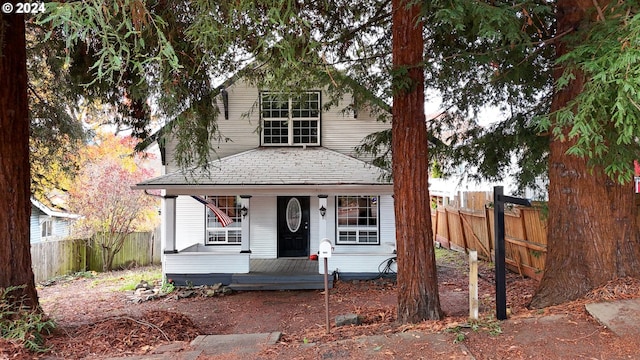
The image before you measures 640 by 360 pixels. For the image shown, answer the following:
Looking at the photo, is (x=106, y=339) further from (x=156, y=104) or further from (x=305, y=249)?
(x=305, y=249)

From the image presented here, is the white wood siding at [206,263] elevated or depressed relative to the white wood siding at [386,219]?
depressed

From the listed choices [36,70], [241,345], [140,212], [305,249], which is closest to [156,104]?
[241,345]

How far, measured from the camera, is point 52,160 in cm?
1044

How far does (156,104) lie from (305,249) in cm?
815

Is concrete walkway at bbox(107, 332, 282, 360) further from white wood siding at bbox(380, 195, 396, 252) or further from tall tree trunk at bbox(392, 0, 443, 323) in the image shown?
white wood siding at bbox(380, 195, 396, 252)

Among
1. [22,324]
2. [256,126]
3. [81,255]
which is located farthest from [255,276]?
[81,255]

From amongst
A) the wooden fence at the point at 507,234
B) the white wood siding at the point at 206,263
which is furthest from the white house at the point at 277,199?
the wooden fence at the point at 507,234

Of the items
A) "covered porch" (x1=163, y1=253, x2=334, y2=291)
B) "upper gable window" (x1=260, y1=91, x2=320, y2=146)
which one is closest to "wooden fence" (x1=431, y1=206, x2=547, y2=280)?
"covered porch" (x1=163, y1=253, x2=334, y2=291)

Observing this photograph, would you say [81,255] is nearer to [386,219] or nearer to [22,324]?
[386,219]

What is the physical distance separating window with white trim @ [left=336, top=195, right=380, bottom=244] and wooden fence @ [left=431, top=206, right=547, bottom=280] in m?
3.27

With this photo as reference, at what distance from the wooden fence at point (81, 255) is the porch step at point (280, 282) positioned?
28.9 feet

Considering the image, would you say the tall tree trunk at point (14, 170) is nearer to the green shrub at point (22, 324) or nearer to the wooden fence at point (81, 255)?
the green shrub at point (22, 324)

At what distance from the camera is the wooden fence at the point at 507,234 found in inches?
342

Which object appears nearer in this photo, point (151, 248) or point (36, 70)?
point (36, 70)
